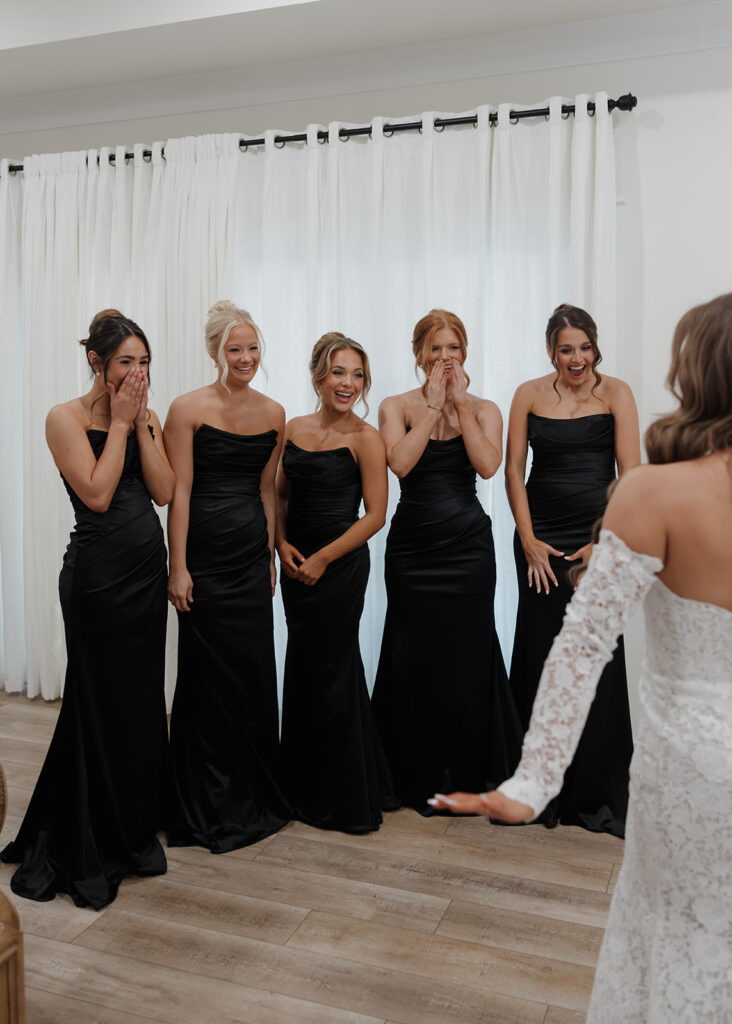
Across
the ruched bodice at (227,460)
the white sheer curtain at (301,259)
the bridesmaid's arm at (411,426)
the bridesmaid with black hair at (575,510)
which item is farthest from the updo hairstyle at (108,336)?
the bridesmaid with black hair at (575,510)

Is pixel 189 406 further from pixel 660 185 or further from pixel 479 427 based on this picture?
pixel 660 185

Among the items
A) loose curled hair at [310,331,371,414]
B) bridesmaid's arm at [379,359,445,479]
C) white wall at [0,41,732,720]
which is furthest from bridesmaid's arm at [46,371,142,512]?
white wall at [0,41,732,720]

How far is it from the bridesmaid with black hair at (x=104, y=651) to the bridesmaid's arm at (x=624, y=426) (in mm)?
1619

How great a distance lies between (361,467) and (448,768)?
1175 mm

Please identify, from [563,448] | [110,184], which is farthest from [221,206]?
[563,448]

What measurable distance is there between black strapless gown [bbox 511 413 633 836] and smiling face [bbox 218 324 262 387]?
3.43 ft

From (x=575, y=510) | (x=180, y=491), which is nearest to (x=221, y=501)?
(x=180, y=491)

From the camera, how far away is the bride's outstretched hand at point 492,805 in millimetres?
1259

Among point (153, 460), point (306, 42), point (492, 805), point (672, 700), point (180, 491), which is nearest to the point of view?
point (492, 805)

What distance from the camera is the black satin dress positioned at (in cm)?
308

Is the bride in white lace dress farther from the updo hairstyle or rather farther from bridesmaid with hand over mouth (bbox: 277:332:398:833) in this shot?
the updo hairstyle

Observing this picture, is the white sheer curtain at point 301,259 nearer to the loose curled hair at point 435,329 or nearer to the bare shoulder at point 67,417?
the loose curled hair at point 435,329

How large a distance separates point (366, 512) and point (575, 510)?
752mm

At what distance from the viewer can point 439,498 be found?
3297mm
